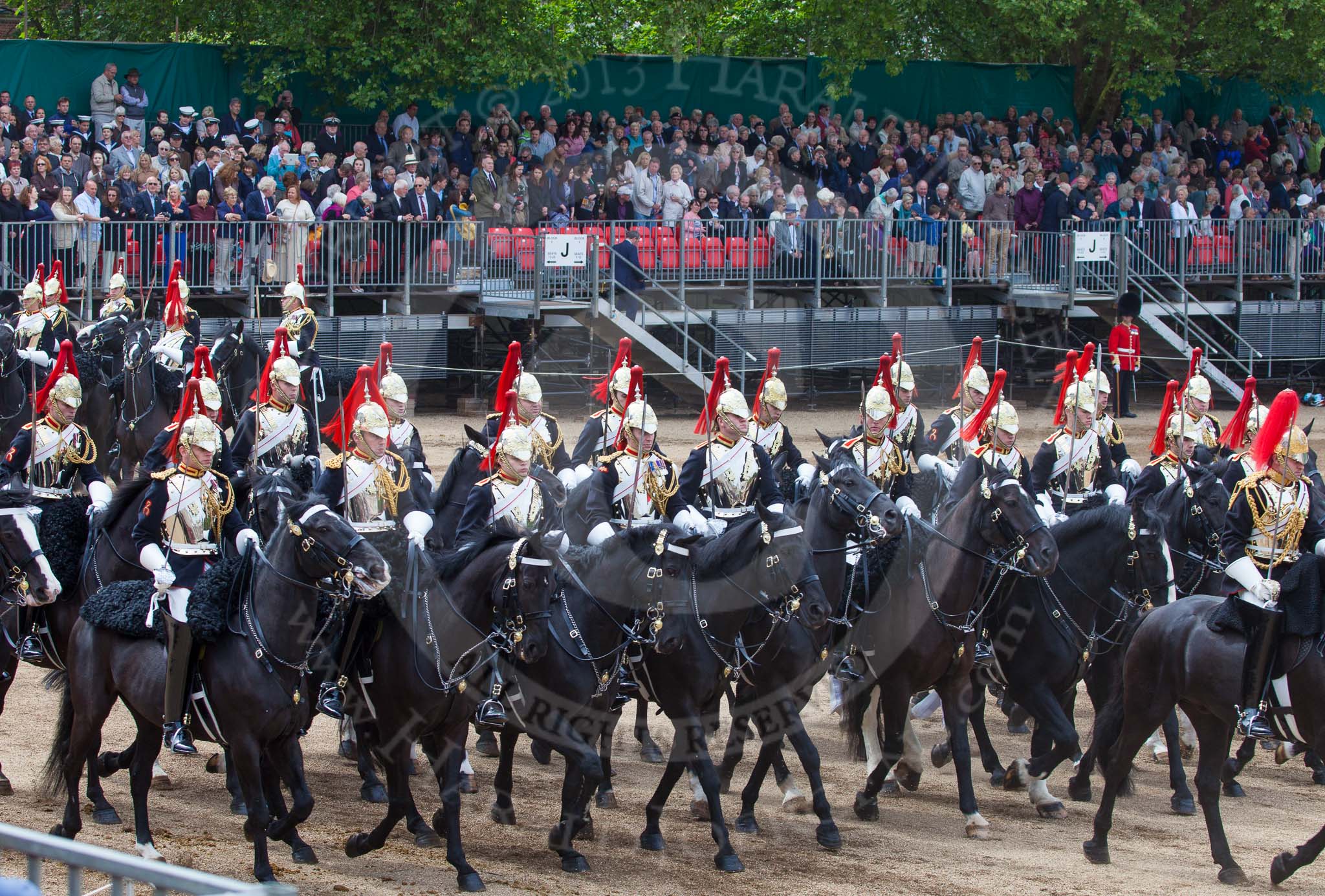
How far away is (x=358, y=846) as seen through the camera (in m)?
8.28

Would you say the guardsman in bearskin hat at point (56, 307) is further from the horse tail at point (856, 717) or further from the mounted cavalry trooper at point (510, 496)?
the horse tail at point (856, 717)

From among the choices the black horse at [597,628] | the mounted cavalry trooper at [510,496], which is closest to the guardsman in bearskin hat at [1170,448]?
the black horse at [597,628]

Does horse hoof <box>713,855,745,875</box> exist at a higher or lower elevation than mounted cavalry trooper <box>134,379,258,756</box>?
lower

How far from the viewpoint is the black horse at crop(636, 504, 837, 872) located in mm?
8812

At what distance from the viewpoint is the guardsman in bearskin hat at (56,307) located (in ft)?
51.3

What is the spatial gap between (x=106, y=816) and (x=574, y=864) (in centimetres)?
236

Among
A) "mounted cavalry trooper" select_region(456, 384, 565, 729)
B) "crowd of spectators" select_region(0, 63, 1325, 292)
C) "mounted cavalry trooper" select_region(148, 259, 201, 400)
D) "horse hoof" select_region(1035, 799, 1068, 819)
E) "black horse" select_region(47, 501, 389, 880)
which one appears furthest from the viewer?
"crowd of spectators" select_region(0, 63, 1325, 292)

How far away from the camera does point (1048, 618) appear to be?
1006 cm

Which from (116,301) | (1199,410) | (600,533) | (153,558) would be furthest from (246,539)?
(116,301)

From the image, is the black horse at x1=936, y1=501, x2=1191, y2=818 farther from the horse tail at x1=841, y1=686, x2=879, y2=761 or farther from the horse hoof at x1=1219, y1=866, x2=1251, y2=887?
the horse hoof at x1=1219, y1=866, x2=1251, y2=887

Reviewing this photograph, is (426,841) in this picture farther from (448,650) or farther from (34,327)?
(34,327)

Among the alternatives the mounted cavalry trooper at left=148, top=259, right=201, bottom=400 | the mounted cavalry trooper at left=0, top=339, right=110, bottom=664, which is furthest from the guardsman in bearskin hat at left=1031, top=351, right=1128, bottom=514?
the mounted cavalry trooper at left=148, top=259, right=201, bottom=400

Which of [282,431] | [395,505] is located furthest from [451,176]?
[395,505]

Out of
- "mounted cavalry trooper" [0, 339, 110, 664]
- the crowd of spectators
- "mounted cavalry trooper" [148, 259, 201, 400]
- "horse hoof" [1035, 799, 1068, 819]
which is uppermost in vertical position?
the crowd of spectators
